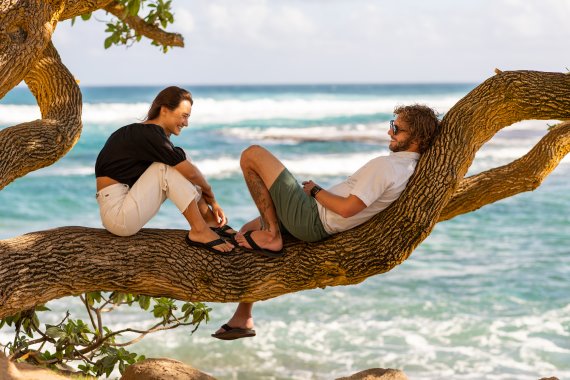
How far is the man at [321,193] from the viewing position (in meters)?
4.15

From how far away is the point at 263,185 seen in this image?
14.1ft

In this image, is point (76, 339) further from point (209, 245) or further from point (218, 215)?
point (209, 245)

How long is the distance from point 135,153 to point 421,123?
1.43m

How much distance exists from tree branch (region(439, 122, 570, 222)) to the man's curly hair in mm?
673

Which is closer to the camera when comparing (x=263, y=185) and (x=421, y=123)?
(x=421, y=123)

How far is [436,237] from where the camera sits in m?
13.2

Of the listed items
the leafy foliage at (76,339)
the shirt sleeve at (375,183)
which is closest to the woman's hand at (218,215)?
the shirt sleeve at (375,183)

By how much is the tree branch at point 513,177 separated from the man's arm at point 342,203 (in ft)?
2.92

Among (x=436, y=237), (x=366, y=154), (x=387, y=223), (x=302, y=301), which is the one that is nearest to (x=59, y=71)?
(x=387, y=223)

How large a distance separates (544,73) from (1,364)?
10.1 feet

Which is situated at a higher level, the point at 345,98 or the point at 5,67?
the point at 345,98

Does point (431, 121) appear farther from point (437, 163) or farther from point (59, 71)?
point (59, 71)

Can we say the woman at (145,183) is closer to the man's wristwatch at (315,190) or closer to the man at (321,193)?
the man at (321,193)

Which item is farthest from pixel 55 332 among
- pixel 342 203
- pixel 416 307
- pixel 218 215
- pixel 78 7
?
pixel 416 307
